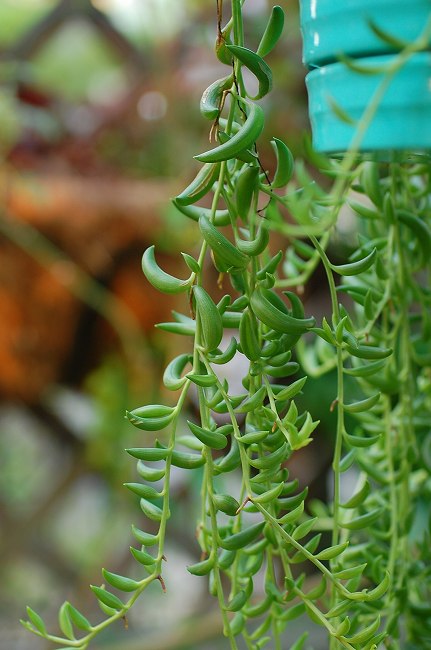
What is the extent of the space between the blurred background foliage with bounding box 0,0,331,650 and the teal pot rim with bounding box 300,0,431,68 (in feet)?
2.43

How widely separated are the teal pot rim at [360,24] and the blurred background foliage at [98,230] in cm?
74

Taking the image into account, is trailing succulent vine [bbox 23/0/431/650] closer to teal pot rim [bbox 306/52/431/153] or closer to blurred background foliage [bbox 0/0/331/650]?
teal pot rim [bbox 306/52/431/153]

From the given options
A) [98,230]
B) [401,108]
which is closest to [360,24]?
[401,108]

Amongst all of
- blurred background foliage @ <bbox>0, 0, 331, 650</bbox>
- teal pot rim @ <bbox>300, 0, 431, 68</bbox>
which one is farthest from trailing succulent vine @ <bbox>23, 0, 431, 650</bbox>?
blurred background foliage @ <bbox>0, 0, 331, 650</bbox>

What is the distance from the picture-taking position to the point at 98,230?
1.09m

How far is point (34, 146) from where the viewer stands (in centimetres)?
120

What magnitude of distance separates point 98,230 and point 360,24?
83cm

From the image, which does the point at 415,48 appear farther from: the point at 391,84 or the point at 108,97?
the point at 108,97

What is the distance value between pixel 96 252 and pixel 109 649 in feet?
1.73

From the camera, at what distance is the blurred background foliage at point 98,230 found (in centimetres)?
108

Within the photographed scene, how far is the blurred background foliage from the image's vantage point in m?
1.08

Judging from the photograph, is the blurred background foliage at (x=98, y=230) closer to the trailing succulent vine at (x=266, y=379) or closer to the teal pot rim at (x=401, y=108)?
the trailing succulent vine at (x=266, y=379)

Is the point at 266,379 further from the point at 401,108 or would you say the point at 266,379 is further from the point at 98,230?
the point at 98,230

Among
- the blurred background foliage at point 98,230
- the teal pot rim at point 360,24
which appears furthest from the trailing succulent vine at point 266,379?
the blurred background foliage at point 98,230
